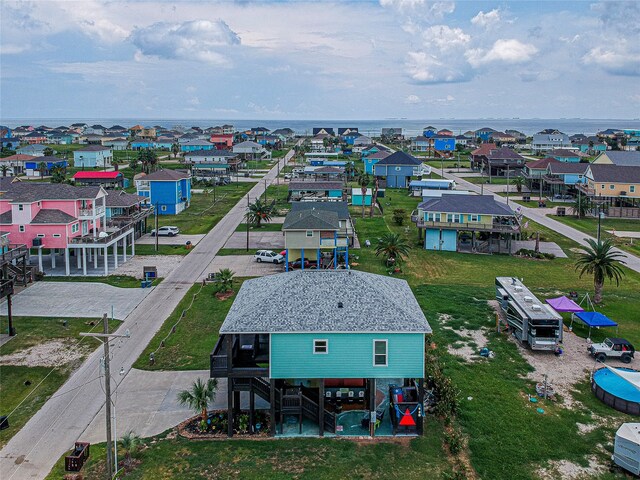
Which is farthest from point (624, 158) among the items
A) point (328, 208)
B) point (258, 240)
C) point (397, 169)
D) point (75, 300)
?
point (75, 300)

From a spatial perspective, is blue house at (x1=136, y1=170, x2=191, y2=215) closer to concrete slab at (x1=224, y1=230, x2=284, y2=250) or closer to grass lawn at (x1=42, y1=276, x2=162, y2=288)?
concrete slab at (x1=224, y1=230, x2=284, y2=250)

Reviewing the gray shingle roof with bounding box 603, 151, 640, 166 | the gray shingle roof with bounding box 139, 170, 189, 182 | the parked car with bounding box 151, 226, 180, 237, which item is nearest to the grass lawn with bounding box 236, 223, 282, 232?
the parked car with bounding box 151, 226, 180, 237

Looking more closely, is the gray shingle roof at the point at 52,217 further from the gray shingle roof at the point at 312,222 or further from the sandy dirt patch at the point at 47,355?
the gray shingle roof at the point at 312,222

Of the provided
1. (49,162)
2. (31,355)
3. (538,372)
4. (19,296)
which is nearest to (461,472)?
(538,372)

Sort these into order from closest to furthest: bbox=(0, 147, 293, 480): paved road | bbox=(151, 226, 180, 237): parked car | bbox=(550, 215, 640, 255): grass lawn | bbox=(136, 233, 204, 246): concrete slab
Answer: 1. bbox=(0, 147, 293, 480): paved road
2. bbox=(550, 215, 640, 255): grass lawn
3. bbox=(136, 233, 204, 246): concrete slab
4. bbox=(151, 226, 180, 237): parked car

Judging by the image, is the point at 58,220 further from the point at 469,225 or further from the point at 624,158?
the point at 624,158

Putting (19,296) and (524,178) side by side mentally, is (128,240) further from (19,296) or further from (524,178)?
(524,178)

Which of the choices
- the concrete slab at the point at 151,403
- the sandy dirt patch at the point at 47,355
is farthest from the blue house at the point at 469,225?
the sandy dirt patch at the point at 47,355
